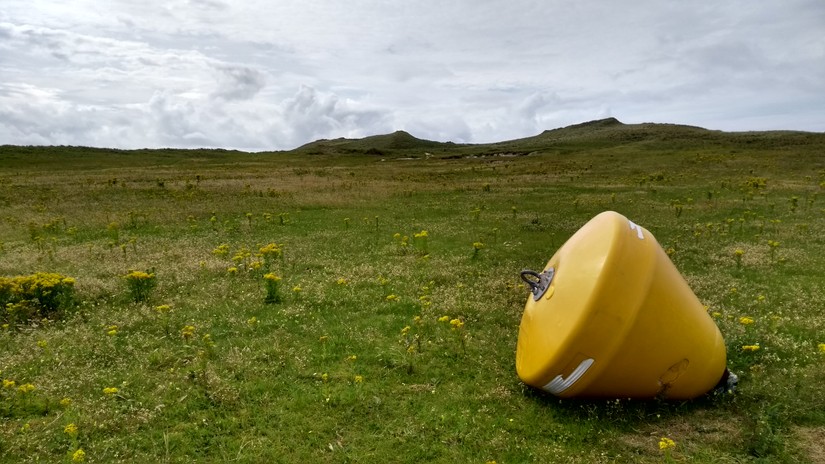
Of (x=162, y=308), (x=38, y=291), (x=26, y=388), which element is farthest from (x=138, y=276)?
(x=26, y=388)

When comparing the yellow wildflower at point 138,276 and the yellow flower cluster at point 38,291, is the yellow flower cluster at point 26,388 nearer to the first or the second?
the yellow flower cluster at point 38,291

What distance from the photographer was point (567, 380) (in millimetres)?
6898

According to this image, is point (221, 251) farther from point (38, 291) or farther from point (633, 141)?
point (633, 141)

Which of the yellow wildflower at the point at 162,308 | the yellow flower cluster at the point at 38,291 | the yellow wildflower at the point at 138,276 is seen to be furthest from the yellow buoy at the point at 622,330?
the yellow flower cluster at the point at 38,291

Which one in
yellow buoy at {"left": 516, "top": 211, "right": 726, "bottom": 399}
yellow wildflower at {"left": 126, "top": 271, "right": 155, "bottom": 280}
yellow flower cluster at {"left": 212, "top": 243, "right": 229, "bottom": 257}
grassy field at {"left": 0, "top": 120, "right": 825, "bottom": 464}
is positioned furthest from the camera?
yellow flower cluster at {"left": 212, "top": 243, "right": 229, "bottom": 257}

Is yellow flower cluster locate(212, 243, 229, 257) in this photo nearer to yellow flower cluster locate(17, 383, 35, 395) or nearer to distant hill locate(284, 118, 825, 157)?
yellow flower cluster locate(17, 383, 35, 395)

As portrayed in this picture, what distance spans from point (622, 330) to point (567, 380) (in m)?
1.08

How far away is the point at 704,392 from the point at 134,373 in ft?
28.4

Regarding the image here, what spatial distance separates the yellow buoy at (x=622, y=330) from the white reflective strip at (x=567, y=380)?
0.01m

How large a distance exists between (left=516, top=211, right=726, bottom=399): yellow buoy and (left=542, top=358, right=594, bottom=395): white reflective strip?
0.01 meters

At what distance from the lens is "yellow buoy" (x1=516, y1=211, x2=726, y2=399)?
6.41 metres

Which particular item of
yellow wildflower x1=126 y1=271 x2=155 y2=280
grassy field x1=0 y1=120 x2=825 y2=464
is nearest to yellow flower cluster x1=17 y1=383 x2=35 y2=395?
grassy field x1=0 y1=120 x2=825 y2=464

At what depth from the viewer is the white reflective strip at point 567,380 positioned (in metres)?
6.61

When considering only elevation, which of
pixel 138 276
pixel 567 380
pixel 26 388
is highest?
pixel 138 276
